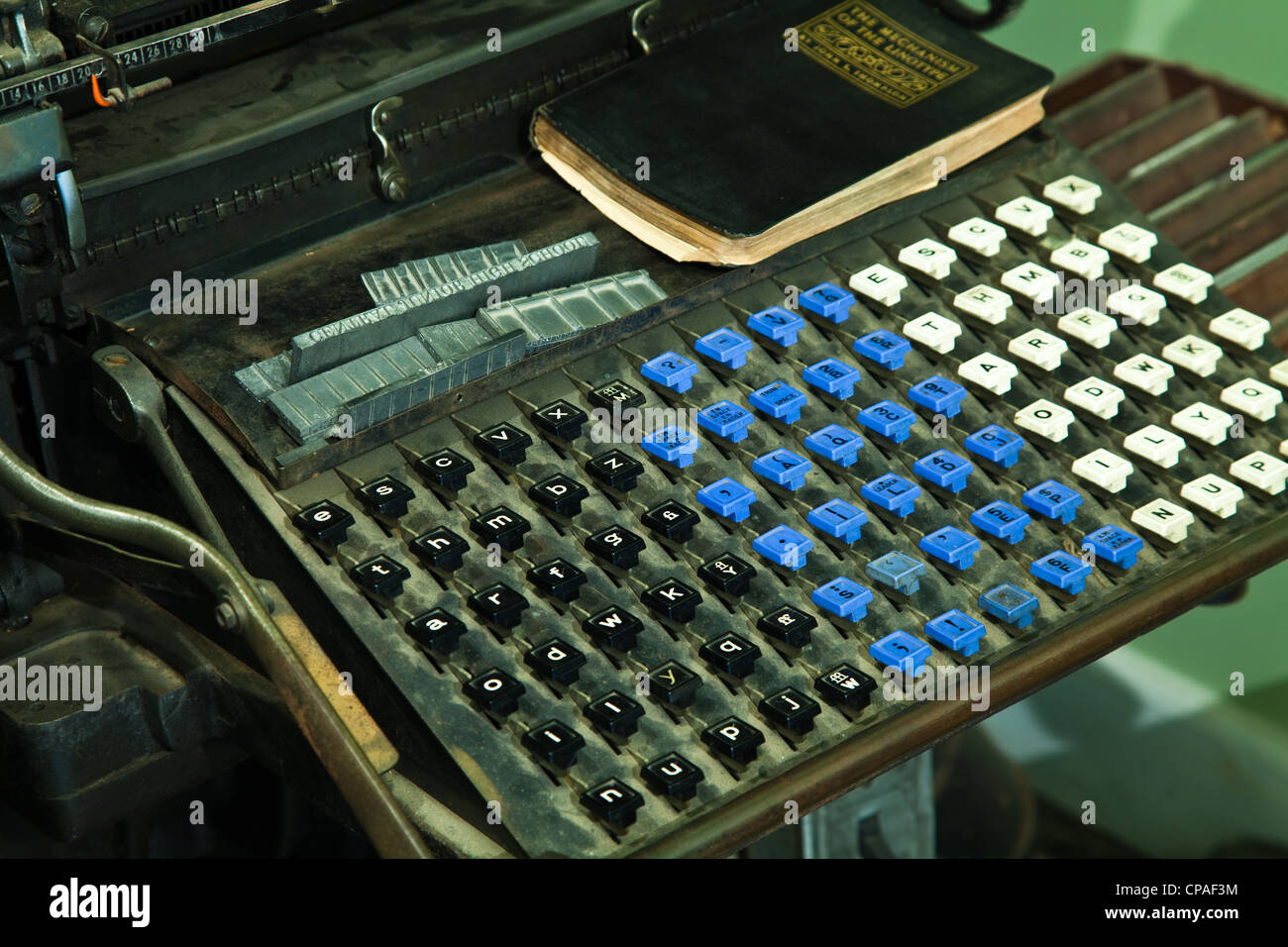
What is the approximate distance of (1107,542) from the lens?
1346 mm

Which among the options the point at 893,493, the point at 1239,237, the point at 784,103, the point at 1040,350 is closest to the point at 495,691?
the point at 893,493

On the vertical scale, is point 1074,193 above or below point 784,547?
above

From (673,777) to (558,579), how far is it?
174mm

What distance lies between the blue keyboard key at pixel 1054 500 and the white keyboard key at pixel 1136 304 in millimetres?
248

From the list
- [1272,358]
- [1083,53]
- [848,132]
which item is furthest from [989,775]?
[1083,53]

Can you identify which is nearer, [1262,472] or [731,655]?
[731,655]

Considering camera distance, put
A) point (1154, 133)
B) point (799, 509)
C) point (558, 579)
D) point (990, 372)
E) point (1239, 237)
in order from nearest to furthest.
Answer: point (558, 579), point (799, 509), point (990, 372), point (1239, 237), point (1154, 133)

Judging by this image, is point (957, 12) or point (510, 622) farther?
point (957, 12)

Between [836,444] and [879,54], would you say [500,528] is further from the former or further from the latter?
[879,54]

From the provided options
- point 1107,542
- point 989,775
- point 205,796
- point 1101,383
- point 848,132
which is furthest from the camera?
point 989,775

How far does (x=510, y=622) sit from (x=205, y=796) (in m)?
0.65

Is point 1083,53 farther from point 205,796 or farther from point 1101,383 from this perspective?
point 205,796

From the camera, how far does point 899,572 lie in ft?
4.21

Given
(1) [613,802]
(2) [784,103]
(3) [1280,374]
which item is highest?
(2) [784,103]
